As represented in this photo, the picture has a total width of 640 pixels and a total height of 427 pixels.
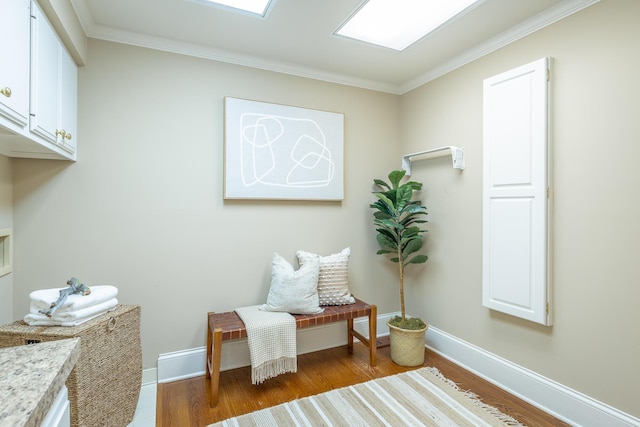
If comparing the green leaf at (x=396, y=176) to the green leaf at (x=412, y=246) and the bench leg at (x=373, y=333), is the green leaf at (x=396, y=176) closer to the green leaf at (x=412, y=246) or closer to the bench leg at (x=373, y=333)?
the green leaf at (x=412, y=246)

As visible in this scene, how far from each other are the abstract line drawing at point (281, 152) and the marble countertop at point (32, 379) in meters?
1.70

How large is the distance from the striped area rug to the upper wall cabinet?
1.85 m

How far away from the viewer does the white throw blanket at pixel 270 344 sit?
85.7 inches

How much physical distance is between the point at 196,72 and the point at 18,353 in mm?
2162

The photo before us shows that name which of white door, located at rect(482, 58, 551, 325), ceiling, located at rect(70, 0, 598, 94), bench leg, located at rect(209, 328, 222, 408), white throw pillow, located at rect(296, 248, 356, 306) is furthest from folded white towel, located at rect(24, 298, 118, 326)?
white door, located at rect(482, 58, 551, 325)

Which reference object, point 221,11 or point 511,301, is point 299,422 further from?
point 221,11

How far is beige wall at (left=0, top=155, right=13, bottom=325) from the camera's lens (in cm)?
192

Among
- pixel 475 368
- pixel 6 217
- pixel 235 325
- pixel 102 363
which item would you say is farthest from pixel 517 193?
pixel 6 217

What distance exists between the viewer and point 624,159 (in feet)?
5.74

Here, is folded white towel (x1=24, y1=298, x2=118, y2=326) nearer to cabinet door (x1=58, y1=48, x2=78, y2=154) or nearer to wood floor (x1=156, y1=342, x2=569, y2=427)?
wood floor (x1=156, y1=342, x2=569, y2=427)

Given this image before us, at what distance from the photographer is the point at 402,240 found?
2846 mm

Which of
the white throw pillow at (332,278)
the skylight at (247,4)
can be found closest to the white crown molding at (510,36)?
the skylight at (247,4)

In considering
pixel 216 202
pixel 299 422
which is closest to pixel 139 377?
pixel 299 422

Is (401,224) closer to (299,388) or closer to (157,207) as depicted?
(299,388)
